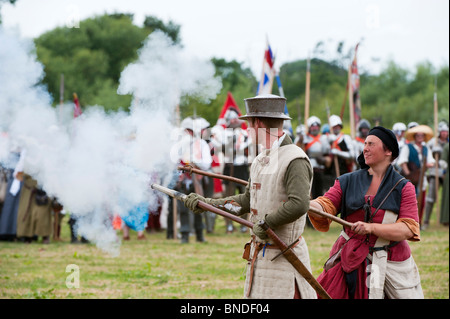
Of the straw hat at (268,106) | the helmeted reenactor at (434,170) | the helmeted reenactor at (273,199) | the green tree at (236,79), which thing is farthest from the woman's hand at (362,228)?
the green tree at (236,79)

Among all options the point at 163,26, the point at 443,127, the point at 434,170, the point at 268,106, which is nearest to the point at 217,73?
the point at 163,26

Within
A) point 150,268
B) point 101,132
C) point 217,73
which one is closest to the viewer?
point 101,132

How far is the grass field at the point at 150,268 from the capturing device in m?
7.35

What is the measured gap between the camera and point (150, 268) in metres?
8.88

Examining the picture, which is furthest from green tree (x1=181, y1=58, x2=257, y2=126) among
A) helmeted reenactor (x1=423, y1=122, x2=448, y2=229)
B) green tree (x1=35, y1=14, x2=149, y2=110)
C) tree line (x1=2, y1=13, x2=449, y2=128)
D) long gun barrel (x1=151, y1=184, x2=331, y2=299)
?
long gun barrel (x1=151, y1=184, x2=331, y2=299)

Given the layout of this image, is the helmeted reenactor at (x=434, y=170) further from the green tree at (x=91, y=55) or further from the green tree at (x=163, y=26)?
the green tree at (x=163, y=26)

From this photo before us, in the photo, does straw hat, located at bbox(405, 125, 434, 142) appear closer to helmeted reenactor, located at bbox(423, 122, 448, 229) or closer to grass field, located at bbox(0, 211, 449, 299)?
helmeted reenactor, located at bbox(423, 122, 448, 229)

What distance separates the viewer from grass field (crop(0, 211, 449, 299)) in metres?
7.35

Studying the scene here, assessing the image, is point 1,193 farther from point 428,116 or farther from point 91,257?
point 428,116

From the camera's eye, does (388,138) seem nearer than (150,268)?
Yes

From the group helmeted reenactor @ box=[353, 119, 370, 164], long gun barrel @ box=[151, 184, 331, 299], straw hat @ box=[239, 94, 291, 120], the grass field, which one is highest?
helmeted reenactor @ box=[353, 119, 370, 164]

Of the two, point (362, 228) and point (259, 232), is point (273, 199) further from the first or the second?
point (362, 228)

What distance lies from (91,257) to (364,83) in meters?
42.1

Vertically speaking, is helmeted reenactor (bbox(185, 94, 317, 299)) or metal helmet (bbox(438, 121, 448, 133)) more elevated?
metal helmet (bbox(438, 121, 448, 133))
